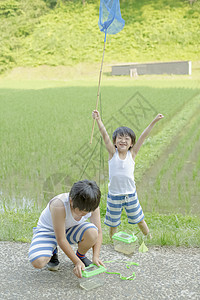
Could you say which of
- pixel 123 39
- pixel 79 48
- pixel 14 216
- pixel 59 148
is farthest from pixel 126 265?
pixel 123 39

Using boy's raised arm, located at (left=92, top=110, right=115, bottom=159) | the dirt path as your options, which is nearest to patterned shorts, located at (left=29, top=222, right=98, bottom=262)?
the dirt path

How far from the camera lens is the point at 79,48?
34000 millimetres

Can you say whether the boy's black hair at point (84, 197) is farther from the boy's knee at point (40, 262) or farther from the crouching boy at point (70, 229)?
the boy's knee at point (40, 262)

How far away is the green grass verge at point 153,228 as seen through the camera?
2.40 m

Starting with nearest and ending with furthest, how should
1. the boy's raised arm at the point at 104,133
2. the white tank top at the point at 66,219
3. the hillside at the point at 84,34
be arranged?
the white tank top at the point at 66,219 < the boy's raised arm at the point at 104,133 < the hillside at the point at 84,34

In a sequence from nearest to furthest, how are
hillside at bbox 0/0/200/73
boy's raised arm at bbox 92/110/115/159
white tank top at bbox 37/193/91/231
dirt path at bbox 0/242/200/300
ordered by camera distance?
1. dirt path at bbox 0/242/200/300
2. white tank top at bbox 37/193/91/231
3. boy's raised arm at bbox 92/110/115/159
4. hillside at bbox 0/0/200/73

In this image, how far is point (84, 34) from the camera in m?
36.2

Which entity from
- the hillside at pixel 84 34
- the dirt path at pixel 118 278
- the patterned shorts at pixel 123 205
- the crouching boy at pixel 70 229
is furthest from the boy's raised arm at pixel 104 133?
the hillside at pixel 84 34

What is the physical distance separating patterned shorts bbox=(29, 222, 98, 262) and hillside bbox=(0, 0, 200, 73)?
1112 inches

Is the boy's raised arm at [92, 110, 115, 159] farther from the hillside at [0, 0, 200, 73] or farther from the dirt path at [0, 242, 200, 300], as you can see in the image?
the hillside at [0, 0, 200, 73]

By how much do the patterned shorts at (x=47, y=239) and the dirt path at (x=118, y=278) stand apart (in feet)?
0.48

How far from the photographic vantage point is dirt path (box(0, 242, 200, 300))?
73.2 inches

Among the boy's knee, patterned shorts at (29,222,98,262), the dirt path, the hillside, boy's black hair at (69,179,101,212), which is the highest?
the hillside

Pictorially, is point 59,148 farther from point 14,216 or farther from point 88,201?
point 88,201
